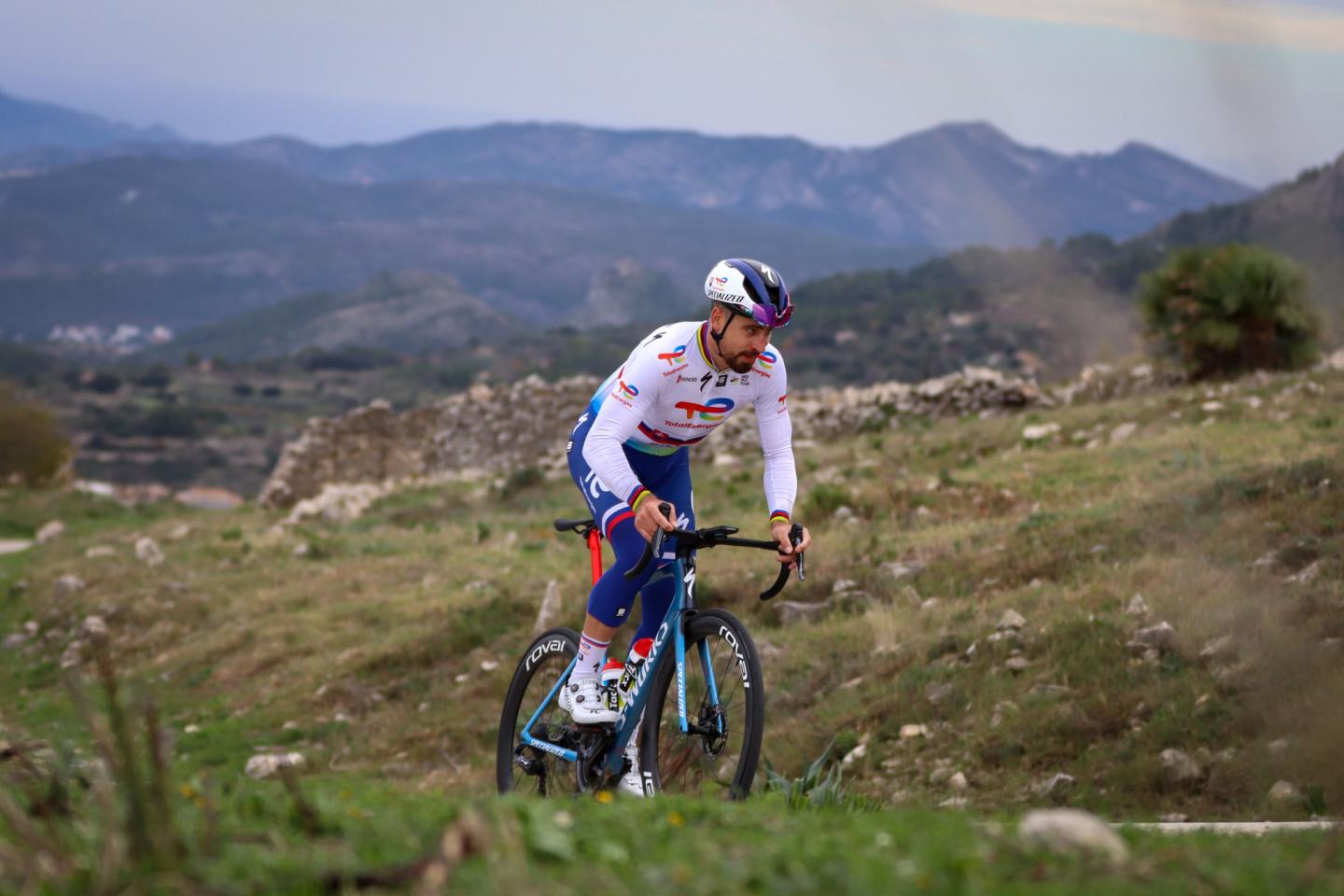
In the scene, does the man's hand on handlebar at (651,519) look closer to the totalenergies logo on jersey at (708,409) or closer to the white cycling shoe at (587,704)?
the totalenergies logo on jersey at (708,409)

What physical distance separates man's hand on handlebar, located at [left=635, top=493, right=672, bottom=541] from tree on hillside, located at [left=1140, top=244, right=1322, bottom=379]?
641 inches

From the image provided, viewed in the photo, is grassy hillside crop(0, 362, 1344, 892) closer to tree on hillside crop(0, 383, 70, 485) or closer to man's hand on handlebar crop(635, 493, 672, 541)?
man's hand on handlebar crop(635, 493, 672, 541)

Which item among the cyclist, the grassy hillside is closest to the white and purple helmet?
the cyclist

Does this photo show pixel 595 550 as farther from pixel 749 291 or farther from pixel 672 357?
pixel 749 291

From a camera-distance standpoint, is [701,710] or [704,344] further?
[704,344]

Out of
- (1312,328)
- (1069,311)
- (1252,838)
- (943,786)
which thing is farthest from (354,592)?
(1069,311)

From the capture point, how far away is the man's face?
5734 millimetres

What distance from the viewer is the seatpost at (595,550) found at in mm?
6305

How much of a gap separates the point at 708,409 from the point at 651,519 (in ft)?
2.37

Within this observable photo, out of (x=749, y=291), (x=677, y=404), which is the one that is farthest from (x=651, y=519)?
(x=749, y=291)

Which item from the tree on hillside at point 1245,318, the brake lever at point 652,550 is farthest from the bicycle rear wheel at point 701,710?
the tree on hillside at point 1245,318

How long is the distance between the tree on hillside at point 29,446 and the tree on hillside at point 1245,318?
27383 mm

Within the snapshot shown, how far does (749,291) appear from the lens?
5.65 metres

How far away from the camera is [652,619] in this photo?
598 cm
